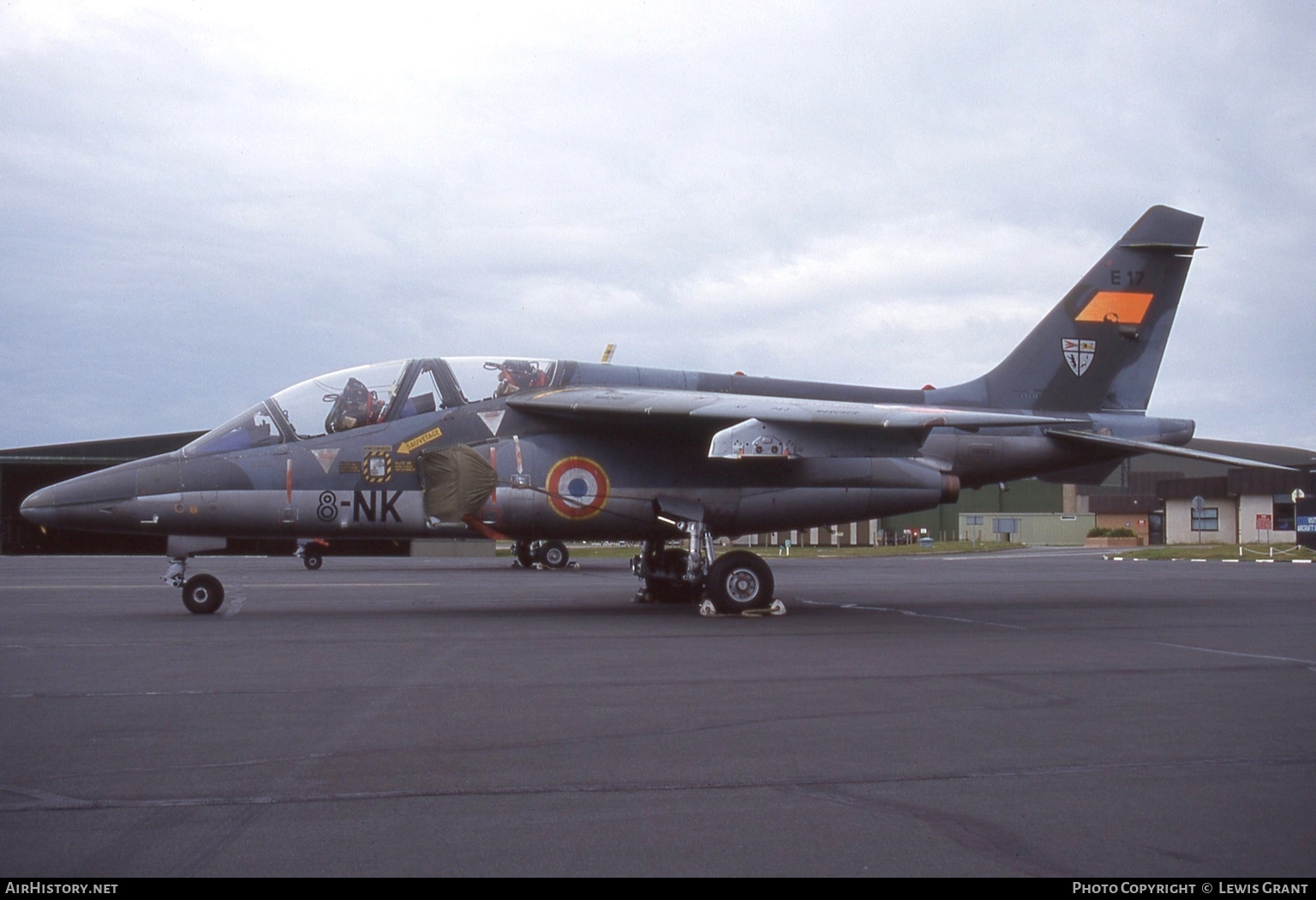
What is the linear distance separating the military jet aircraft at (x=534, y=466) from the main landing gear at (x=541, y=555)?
48.6 feet

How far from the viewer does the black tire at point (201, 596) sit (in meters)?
12.8

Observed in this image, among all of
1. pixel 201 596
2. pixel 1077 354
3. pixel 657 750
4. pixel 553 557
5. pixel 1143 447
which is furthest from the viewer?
pixel 553 557

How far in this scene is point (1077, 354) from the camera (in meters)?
15.7

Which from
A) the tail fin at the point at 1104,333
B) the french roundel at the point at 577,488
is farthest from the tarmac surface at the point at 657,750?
the tail fin at the point at 1104,333

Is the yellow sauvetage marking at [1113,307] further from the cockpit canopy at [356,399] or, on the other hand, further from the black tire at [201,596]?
the black tire at [201,596]

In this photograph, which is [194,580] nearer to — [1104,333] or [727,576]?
[727,576]

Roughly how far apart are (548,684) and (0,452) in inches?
1444

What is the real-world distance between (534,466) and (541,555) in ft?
53.1

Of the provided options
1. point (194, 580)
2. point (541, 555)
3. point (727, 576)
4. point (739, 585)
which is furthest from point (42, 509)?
point (541, 555)

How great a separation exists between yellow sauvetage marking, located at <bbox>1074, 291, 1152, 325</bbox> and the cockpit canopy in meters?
8.50

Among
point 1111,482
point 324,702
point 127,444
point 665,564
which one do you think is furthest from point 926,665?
point 1111,482

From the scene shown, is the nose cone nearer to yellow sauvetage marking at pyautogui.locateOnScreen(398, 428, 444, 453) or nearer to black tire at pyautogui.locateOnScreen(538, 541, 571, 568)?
yellow sauvetage marking at pyautogui.locateOnScreen(398, 428, 444, 453)

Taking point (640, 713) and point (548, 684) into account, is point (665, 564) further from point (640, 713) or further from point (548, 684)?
point (640, 713)

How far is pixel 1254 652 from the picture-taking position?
917 centimetres
